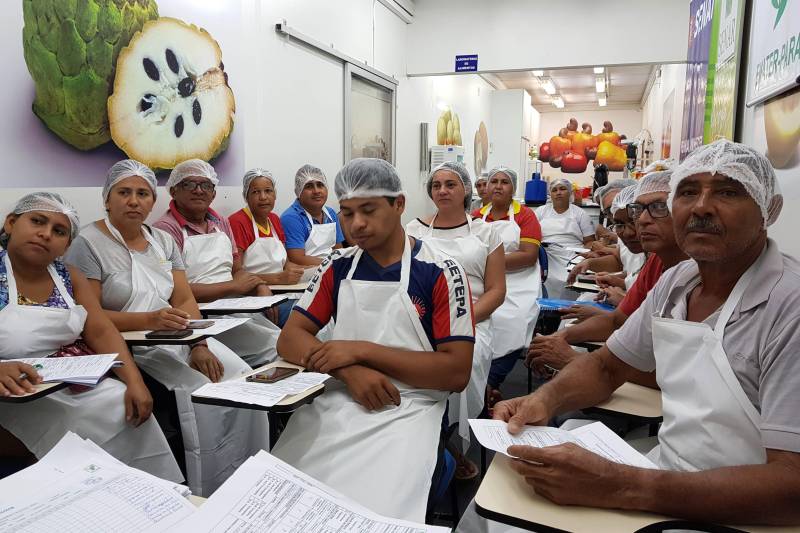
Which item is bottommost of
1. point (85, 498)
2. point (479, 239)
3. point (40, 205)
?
point (85, 498)

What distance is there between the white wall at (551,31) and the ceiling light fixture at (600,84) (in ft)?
20.4

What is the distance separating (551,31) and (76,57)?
5.38 meters

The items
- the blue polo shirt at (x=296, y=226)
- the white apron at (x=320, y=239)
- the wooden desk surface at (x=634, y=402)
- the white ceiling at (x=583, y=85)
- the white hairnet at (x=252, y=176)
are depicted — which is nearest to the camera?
the wooden desk surface at (x=634, y=402)

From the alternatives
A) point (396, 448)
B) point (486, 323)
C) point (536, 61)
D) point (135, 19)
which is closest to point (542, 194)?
point (536, 61)

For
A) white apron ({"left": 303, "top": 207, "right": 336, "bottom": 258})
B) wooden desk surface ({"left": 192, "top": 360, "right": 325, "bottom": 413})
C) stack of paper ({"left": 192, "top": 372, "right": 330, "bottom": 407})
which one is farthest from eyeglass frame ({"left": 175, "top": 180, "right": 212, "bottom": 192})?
wooden desk surface ({"left": 192, "top": 360, "right": 325, "bottom": 413})

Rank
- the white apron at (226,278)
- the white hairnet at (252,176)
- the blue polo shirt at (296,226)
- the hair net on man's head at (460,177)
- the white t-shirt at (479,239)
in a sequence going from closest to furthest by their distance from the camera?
the white t-shirt at (479,239) → the white apron at (226,278) → the hair net on man's head at (460,177) → the white hairnet at (252,176) → the blue polo shirt at (296,226)

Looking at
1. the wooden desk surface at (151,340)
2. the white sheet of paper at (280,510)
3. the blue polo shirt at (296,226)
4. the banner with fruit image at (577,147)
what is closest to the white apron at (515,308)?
the blue polo shirt at (296,226)

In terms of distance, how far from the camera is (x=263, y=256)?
4.00 m

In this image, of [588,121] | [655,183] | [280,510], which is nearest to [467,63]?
[655,183]

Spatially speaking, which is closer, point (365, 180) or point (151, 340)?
point (365, 180)

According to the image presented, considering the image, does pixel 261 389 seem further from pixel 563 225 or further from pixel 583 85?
pixel 583 85

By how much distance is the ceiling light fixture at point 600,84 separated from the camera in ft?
41.2

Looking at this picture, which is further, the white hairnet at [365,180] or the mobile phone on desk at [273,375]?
the white hairnet at [365,180]

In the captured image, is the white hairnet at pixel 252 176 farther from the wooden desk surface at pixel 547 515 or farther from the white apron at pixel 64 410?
the wooden desk surface at pixel 547 515
